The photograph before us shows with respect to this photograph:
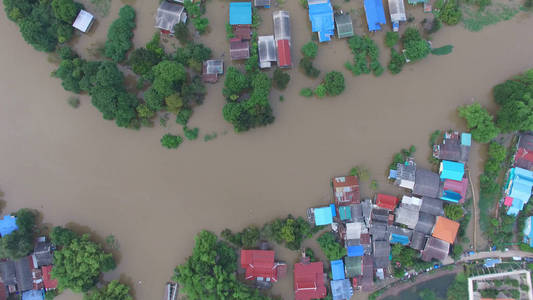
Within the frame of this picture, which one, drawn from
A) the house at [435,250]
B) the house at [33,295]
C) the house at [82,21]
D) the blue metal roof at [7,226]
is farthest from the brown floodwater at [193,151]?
the house at [33,295]

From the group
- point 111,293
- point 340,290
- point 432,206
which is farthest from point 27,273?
point 432,206

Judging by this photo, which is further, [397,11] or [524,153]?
[397,11]

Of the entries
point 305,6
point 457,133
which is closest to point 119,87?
point 305,6

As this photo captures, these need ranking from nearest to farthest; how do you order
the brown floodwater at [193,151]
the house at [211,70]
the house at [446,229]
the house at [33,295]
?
1. the house at [33,295]
2. the house at [446,229]
3. the house at [211,70]
4. the brown floodwater at [193,151]

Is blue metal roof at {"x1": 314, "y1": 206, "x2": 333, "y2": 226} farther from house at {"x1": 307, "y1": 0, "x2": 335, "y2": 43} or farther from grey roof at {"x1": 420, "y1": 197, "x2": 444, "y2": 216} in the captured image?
house at {"x1": 307, "y1": 0, "x2": 335, "y2": 43}

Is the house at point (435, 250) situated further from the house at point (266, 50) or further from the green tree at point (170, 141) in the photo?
the green tree at point (170, 141)

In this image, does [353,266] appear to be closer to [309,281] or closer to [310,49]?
[309,281]
